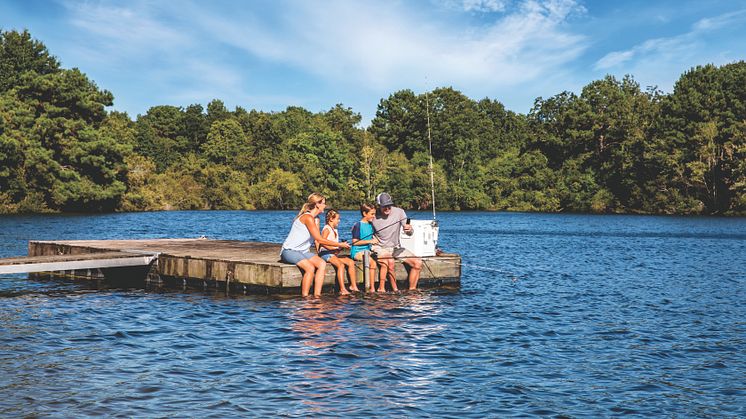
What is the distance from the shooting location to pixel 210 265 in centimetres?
1905

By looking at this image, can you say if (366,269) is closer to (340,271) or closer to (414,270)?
(340,271)

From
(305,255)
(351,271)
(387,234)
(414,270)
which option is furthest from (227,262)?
(414,270)

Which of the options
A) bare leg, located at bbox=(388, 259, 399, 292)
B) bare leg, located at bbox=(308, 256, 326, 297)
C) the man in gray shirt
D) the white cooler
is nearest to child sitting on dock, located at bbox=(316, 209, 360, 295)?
bare leg, located at bbox=(308, 256, 326, 297)

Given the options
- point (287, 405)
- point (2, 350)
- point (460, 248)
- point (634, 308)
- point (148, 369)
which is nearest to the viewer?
point (287, 405)

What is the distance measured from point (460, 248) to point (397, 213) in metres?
20.8

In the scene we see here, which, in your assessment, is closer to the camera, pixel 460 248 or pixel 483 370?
pixel 483 370

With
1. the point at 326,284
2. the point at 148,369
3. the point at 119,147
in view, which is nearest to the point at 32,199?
the point at 119,147

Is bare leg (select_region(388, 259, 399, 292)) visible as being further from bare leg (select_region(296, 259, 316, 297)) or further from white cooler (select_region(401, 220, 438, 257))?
bare leg (select_region(296, 259, 316, 297))

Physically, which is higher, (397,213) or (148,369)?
(397,213)

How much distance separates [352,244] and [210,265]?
3.75 m

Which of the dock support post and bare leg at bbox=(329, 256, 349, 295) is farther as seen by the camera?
the dock support post

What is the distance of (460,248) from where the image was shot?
39.3 m

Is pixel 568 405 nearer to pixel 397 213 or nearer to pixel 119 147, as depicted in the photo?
pixel 397 213

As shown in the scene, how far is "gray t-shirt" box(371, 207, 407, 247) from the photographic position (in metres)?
18.6
